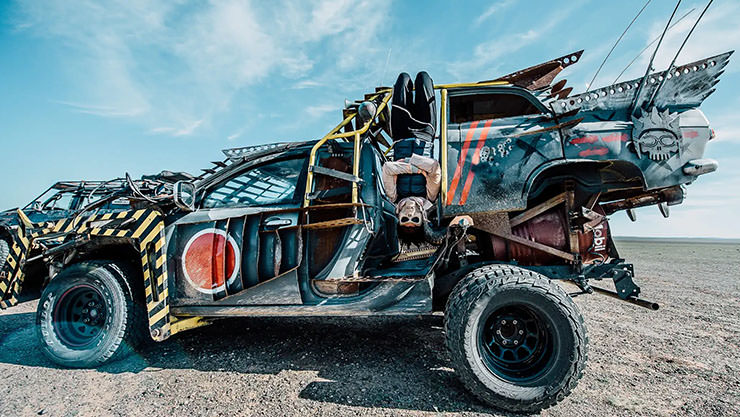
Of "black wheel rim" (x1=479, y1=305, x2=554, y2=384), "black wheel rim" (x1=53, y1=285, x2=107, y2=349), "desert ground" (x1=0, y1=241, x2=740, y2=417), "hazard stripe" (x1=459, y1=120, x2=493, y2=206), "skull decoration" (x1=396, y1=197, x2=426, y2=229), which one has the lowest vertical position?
"desert ground" (x1=0, y1=241, x2=740, y2=417)

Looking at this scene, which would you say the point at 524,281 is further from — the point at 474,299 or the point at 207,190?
the point at 207,190

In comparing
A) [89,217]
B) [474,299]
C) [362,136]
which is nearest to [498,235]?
[474,299]

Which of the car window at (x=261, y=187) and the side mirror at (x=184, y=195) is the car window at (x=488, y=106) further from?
the side mirror at (x=184, y=195)

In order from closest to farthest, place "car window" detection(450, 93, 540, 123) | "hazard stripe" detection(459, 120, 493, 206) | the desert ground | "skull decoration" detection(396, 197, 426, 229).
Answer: the desert ground, "hazard stripe" detection(459, 120, 493, 206), "skull decoration" detection(396, 197, 426, 229), "car window" detection(450, 93, 540, 123)

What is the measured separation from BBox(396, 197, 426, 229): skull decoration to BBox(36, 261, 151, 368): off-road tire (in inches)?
104

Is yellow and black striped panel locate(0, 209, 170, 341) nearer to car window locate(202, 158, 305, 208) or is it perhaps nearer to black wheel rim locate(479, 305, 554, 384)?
car window locate(202, 158, 305, 208)

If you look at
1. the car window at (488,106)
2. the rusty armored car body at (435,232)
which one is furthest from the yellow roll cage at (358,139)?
the car window at (488,106)

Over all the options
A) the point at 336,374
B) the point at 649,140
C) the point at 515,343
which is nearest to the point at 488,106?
the point at 649,140

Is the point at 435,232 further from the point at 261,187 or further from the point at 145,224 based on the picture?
the point at 145,224

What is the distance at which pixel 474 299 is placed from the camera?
2.51 meters

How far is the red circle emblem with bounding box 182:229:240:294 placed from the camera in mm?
3049

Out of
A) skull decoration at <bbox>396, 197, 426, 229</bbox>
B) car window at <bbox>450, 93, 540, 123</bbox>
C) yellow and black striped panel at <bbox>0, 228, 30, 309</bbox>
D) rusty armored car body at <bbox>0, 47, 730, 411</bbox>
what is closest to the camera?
rusty armored car body at <bbox>0, 47, 730, 411</bbox>

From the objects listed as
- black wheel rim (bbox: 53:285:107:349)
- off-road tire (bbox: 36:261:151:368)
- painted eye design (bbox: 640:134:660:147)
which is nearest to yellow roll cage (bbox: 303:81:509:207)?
painted eye design (bbox: 640:134:660:147)

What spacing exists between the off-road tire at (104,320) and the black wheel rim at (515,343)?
3.11m
